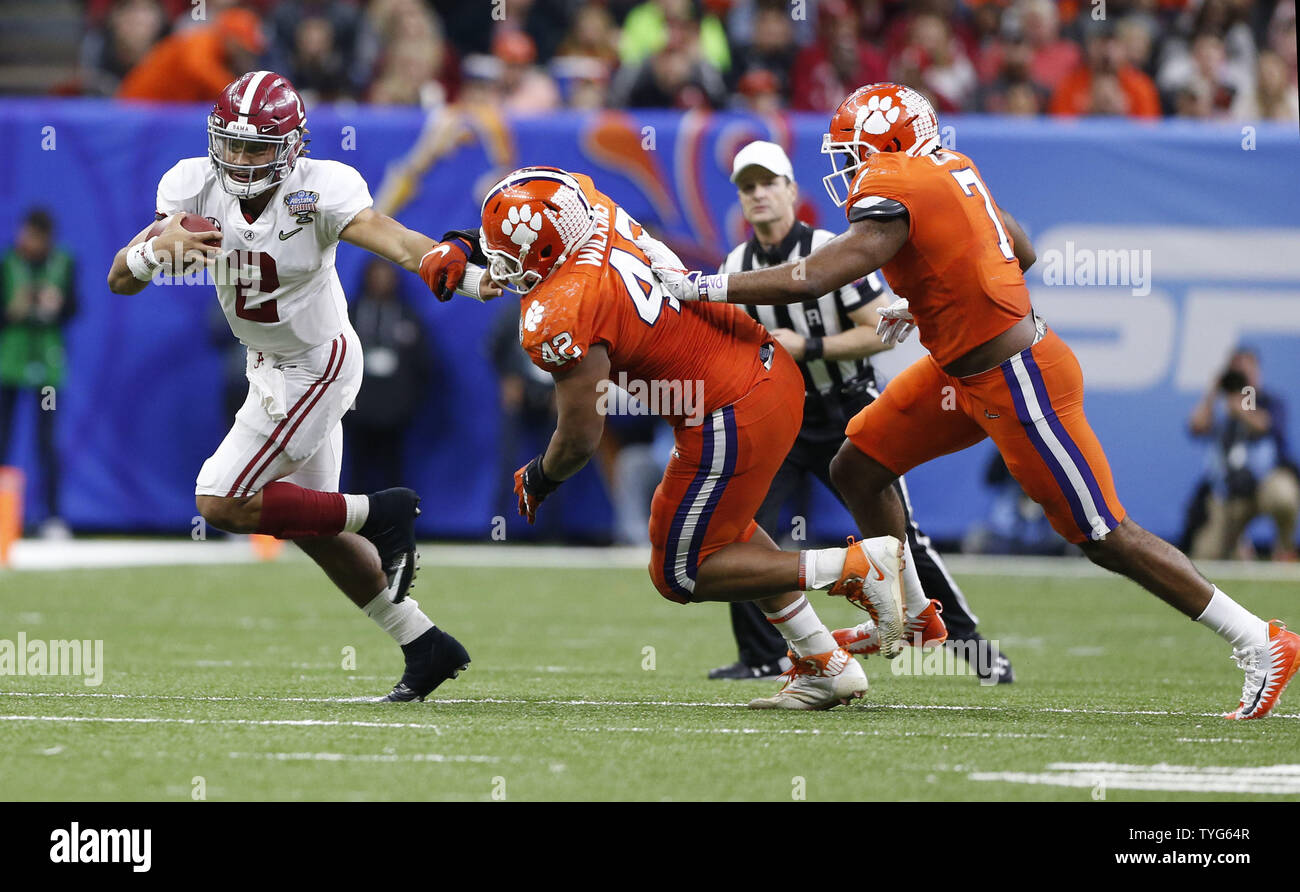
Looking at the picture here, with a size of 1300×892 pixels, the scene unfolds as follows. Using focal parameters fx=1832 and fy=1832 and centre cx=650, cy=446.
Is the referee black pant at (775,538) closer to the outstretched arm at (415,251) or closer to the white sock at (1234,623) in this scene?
the white sock at (1234,623)

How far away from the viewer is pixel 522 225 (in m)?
5.46

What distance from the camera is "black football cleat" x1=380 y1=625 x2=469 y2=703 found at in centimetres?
612

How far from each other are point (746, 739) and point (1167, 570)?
A: 1.48m

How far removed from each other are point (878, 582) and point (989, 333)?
86cm

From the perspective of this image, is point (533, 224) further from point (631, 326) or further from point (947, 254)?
point (947, 254)

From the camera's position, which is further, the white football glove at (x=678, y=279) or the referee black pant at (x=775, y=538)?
the referee black pant at (x=775, y=538)

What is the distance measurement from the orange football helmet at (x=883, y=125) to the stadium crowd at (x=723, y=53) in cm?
720

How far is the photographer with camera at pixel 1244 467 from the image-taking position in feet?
40.0

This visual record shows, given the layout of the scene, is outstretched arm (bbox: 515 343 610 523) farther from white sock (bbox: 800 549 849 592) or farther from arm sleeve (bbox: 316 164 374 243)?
arm sleeve (bbox: 316 164 374 243)

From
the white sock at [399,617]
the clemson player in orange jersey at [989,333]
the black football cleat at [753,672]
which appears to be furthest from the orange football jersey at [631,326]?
the black football cleat at [753,672]

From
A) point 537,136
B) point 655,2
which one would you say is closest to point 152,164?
point 537,136

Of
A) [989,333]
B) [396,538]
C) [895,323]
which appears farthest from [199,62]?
[989,333]

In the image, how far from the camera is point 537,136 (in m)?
12.9
